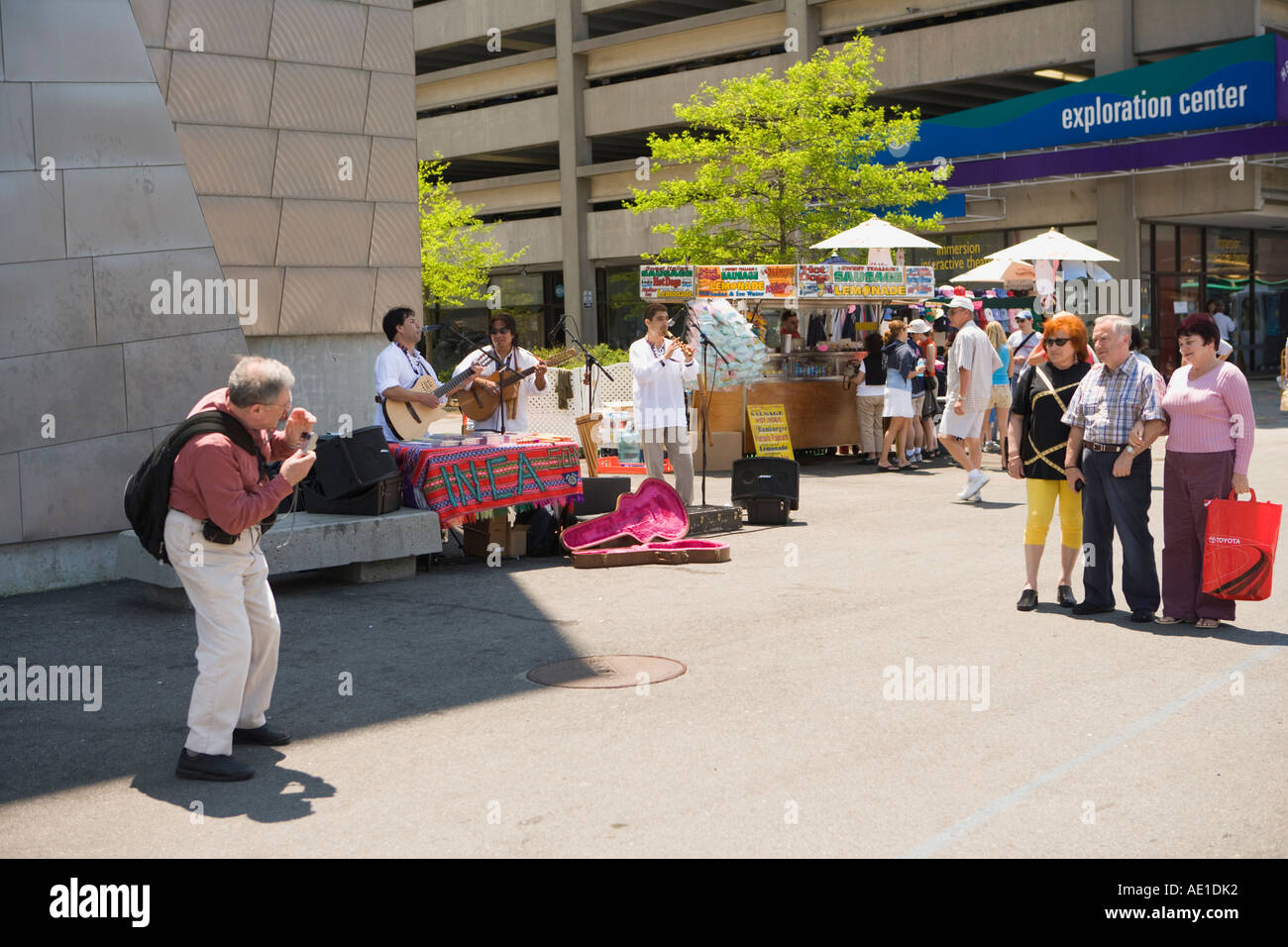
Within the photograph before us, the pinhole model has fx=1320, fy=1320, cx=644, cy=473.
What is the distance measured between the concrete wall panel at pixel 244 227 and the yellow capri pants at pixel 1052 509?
7472mm

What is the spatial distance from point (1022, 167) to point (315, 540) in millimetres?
25759

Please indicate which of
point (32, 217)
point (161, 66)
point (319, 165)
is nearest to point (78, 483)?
point (32, 217)

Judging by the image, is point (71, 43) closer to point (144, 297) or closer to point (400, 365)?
point (144, 297)

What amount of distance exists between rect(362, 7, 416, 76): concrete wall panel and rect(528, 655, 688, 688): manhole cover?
8074 mm

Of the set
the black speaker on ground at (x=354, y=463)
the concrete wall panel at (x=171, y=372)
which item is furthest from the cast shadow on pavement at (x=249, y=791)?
the concrete wall panel at (x=171, y=372)

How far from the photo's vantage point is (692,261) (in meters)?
30.5

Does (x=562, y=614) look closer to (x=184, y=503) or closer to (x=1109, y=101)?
(x=184, y=503)

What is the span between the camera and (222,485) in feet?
18.4

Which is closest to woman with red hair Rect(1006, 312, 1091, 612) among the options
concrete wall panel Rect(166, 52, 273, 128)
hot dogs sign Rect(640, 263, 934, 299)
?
concrete wall panel Rect(166, 52, 273, 128)

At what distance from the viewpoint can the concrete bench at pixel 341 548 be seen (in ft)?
31.6

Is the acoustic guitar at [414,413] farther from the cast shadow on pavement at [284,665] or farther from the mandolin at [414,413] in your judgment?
the cast shadow on pavement at [284,665]

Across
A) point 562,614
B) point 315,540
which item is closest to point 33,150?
point 315,540

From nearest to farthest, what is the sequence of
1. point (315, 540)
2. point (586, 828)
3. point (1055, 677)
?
1. point (586, 828)
2. point (1055, 677)
3. point (315, 540)

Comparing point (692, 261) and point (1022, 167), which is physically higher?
point (1022, 167)
